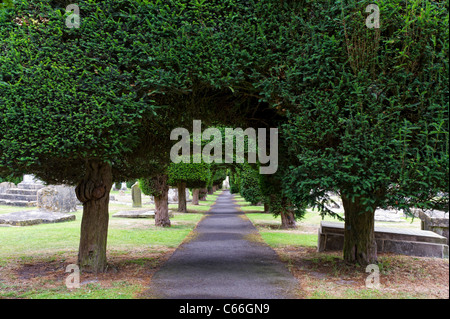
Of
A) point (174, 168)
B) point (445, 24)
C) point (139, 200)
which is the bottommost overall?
point (139, 200)

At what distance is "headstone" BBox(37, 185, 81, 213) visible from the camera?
65.9 ft

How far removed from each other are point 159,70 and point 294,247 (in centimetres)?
751

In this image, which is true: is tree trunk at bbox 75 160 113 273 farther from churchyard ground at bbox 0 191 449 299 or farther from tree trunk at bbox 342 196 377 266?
tree trunk at bbox 342 196 377 266

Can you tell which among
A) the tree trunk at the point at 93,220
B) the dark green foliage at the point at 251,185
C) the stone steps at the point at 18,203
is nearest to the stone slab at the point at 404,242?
the tree trunk at the point at 93,220

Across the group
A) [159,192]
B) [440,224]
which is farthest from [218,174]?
[440,224]

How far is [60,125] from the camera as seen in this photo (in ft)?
20.1

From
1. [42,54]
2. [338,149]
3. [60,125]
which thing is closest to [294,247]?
[338,149]

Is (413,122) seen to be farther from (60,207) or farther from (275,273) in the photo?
(60,207)

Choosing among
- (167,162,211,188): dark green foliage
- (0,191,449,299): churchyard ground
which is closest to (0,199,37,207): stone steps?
(167,162,211,188): dark green foliage

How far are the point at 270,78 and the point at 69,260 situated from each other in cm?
690

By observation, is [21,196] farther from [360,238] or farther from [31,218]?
[360,238]

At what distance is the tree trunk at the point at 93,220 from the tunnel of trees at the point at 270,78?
1007 millimetres

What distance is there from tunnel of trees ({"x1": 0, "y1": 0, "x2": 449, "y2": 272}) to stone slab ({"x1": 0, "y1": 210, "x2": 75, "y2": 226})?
11.4 metres

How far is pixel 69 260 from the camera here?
352 inches
